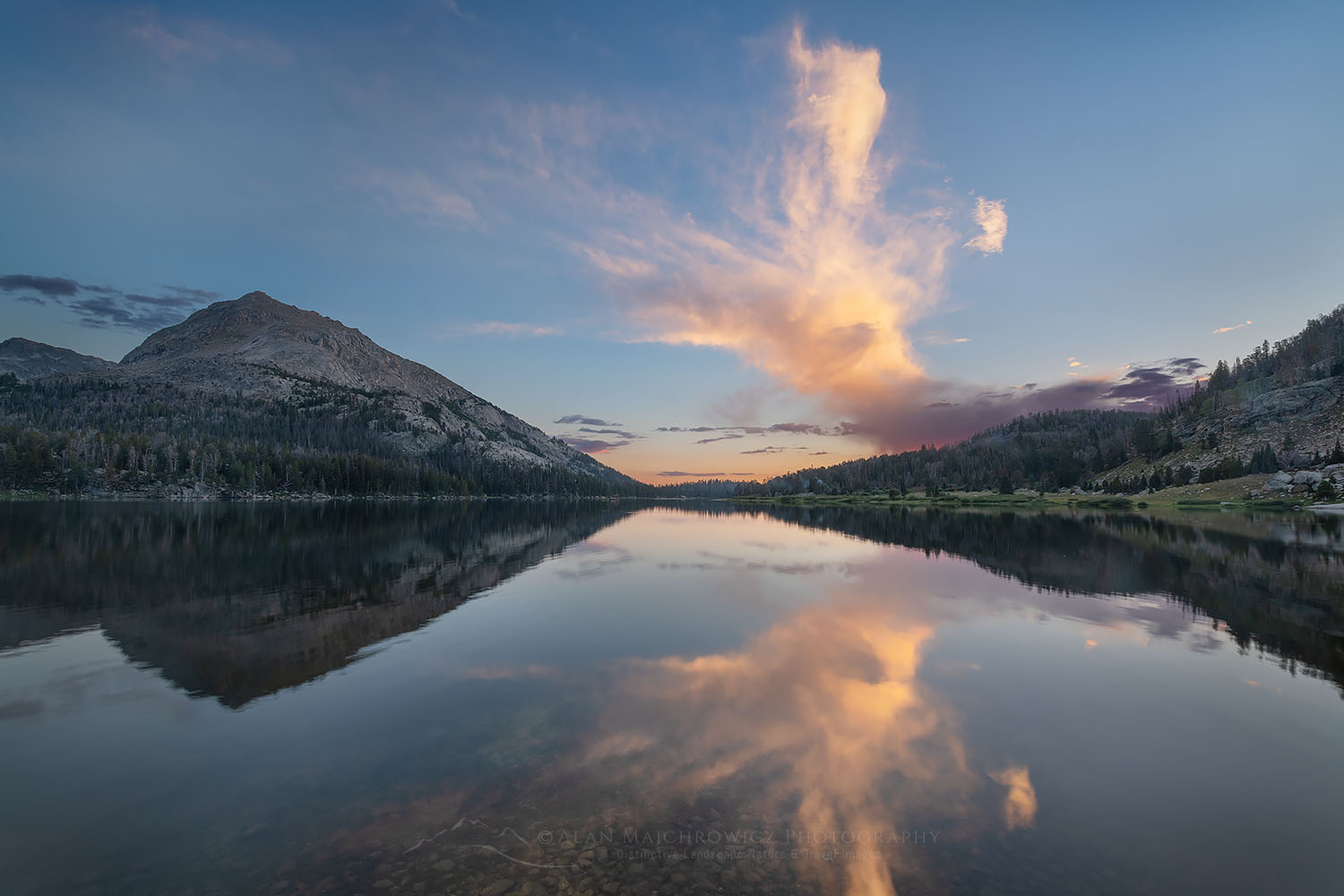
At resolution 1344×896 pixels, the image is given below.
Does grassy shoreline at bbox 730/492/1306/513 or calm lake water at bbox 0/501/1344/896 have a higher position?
grassy shoreline at bbox 730/492/1306/513

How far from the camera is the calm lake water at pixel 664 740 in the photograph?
24.7 feet

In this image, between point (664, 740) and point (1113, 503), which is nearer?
point (664, 740)

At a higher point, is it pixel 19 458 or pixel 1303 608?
pixel 19 458

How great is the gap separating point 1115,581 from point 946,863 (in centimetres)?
3366

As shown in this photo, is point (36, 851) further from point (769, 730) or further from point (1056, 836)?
point (1056, 836)

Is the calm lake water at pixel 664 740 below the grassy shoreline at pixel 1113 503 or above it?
below

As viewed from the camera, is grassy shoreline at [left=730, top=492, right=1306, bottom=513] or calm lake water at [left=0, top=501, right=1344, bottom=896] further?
grassy shoreline at [left=730, top=492, right=1306, bottom=513]

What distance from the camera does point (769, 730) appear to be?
1226cm

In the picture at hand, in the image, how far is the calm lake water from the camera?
7523 millimetres

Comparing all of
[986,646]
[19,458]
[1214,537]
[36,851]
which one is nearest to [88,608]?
[36,851]

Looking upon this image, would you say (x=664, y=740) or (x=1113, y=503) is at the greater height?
(x=1113, y=503)

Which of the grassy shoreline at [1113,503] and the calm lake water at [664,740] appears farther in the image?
the grassy shoreline at [1113,503]

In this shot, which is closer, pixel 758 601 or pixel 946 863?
pixel 946 863

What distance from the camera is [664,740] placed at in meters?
11.6
